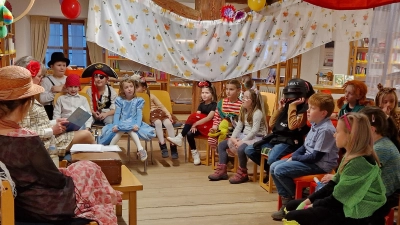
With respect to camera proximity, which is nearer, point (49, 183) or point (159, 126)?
point (49, 183)

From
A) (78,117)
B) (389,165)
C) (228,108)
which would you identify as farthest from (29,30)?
(389,165)

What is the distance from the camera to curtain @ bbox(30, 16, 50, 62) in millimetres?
9289

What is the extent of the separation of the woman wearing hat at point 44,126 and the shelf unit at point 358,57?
679cm

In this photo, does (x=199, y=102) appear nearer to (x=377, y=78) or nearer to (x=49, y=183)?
(x=377, y=78)

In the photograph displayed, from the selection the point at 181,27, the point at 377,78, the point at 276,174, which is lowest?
the point at 276,174

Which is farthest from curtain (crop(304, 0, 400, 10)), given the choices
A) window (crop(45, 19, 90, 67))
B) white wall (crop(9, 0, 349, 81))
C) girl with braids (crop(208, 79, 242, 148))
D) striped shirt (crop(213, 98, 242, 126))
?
window (crop(45, 19, 90, 67))

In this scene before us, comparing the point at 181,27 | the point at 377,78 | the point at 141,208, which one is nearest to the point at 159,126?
the point at 181,27

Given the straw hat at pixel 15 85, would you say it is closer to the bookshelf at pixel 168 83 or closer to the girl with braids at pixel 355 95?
the girl with braids at pixel 355 95

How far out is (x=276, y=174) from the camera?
3.01m

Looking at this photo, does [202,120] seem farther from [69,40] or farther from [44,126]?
[69,40]

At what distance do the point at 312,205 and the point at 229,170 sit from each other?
210cm

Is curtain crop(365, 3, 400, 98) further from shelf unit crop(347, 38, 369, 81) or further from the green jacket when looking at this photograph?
shelf unit crop(347, 38, 369, 81)

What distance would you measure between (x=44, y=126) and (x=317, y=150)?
214 cm

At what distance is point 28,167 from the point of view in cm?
165
